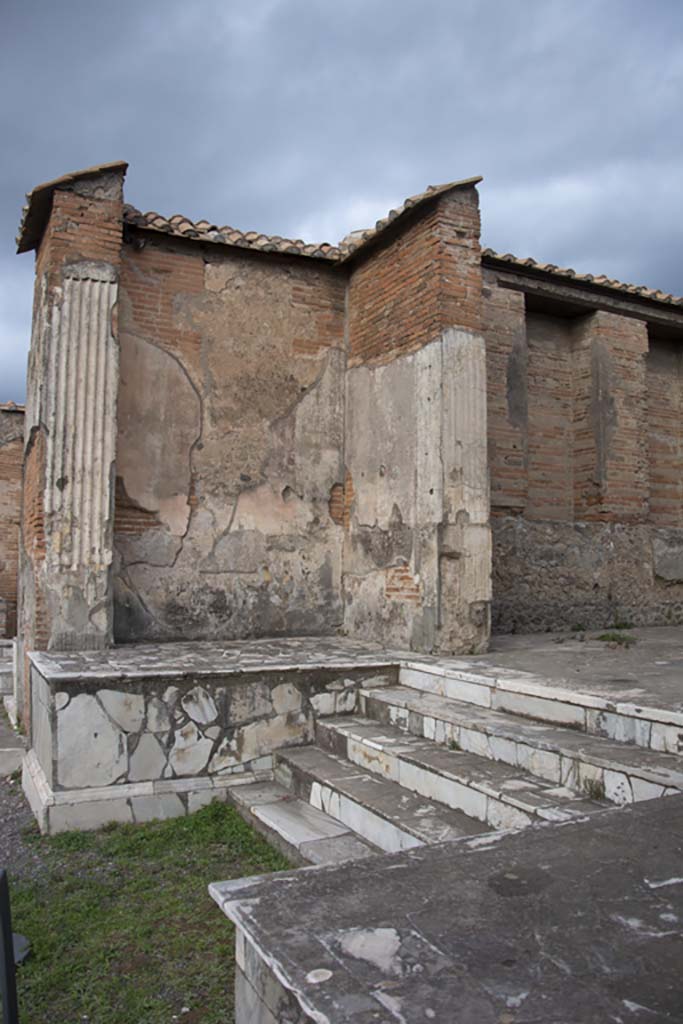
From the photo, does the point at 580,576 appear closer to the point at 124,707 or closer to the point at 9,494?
the point at 124,707

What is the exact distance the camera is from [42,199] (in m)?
6.08

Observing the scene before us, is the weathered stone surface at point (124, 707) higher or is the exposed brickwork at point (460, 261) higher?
the exposed brickwork at point (460, 261)

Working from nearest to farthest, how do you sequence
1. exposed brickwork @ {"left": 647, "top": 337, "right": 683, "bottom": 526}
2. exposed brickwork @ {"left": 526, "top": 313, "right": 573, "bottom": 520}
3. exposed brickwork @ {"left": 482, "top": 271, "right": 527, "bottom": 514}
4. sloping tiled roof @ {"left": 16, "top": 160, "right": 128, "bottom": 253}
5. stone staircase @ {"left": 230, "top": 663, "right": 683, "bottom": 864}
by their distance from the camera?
stone staircase @ {"left": 230, "top": 663, "right": 683, "bottom": 864} < sloping tiled roof @ {"left": 16, "top": 160, "right": 128, "bottom": 253} < exposed brickwork @ {"left": 482, "top": 271, "right": 527, "bottom": 514} < exposed brickwork @ {"left": 526, "top": 313, "right": 573, "bottom": 520} < exposed brickwork @ {"left": 647, "top": 337, "right": 683, "bottom": 526}

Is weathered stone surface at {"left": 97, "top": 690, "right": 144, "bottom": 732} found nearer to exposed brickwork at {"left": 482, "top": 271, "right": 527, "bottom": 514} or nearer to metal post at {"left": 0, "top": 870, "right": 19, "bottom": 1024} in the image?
metal post at {"left": 0, "top": 870, "right": 19, "bottom": 1024}

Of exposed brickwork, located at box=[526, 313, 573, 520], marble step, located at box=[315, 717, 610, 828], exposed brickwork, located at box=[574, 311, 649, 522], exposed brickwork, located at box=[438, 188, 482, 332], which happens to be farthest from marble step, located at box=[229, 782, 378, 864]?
exposed brickwork, located at box=[574, 311, 649, 522]

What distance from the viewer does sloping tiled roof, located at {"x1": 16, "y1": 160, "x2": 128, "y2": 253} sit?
5965 mm

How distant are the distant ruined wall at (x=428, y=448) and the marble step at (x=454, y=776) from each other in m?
1.43

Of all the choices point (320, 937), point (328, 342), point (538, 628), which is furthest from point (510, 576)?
point (320, 937)

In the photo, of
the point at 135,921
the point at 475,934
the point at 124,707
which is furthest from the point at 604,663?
the point at 475,934

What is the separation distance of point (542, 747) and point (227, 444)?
13.4 ft

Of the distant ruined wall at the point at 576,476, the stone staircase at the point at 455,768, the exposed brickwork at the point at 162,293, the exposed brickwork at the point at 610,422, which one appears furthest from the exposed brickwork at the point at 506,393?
the stone staircase at the point at 455,768

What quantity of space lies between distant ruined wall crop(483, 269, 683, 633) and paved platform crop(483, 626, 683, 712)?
1.89ft

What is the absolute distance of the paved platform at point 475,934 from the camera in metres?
1.37

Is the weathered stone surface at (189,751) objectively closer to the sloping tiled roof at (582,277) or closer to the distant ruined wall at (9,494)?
the sloping tiled roof at (582,277)
